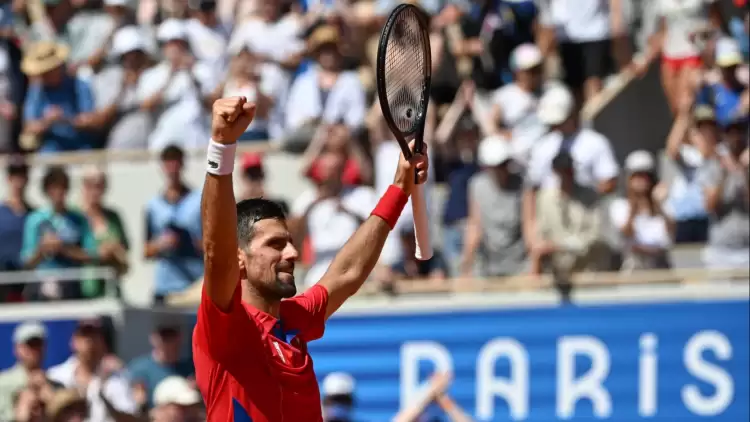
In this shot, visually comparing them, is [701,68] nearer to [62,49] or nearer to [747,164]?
[747,164]

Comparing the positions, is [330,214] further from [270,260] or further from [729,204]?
[270,260]

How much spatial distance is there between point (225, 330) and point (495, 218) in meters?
5.78

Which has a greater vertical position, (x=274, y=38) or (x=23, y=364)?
(x=274, y=38)

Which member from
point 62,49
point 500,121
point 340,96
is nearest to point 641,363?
point 500,121

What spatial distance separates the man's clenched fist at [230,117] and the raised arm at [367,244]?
1313mm

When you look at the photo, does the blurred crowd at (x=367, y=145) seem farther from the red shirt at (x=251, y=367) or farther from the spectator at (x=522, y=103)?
the red shirt at (x=251, y=367)

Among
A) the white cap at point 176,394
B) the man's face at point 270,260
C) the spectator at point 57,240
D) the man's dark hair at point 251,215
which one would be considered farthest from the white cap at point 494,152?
the man's face at point 270,260

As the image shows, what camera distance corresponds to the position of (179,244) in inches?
478

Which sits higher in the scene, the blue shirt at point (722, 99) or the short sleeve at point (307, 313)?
the blue shirt at point (722, 99)

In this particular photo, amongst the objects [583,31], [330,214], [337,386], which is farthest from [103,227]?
[583,31]

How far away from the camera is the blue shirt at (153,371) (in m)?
11.3

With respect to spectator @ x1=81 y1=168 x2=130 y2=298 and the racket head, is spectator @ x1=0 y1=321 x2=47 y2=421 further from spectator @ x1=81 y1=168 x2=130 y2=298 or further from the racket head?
the racket head

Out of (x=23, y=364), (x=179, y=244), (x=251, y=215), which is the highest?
(x=251, y=215)

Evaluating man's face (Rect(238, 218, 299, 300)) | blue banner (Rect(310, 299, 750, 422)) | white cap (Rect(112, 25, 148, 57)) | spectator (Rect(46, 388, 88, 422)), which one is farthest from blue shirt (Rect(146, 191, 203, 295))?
man's face (Rect(238, 218, 299, 300))
